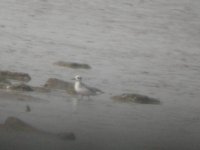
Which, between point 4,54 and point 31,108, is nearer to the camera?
point 31,108

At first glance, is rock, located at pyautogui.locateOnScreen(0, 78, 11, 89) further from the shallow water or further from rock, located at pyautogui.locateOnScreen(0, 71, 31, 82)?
the shallow water

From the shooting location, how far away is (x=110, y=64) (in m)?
15.8

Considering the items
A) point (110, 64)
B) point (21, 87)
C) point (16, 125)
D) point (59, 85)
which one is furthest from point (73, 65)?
point (16, 125)

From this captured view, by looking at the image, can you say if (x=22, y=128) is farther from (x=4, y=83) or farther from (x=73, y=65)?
(x=73, y=65)

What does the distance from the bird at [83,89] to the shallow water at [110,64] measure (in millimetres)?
129

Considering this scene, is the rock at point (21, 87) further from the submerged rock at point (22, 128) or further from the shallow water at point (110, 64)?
the submerged rock at point (22, 128)

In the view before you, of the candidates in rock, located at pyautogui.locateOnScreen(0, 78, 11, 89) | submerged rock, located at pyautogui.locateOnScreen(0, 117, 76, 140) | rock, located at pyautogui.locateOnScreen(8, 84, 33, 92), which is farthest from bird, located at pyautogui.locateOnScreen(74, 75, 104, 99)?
submerged rock, located at pyautogui.locateOnScreen(0, 117, 76, 140)

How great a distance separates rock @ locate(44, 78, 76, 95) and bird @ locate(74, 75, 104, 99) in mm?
137

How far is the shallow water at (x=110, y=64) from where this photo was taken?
1058cm

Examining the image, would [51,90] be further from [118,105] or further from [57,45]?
[57,45]

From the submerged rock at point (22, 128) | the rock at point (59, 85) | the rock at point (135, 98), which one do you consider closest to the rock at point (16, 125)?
the submerged rock at point (22, 128)

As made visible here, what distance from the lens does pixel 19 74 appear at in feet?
44.8

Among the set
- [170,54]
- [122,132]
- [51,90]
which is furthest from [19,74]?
[170,54]

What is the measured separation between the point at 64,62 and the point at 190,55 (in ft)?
10.5
